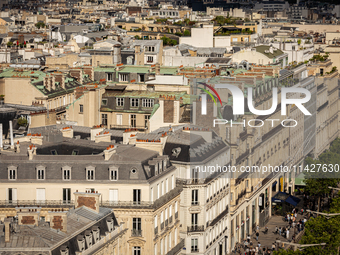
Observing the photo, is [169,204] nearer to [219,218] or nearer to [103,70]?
[219,218]

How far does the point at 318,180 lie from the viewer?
4163 inches

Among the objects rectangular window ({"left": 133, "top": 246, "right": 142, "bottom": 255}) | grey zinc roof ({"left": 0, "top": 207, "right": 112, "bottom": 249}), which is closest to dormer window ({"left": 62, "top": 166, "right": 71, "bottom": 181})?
rectangular window ({"left": 133, "top": 246, "right": 142, "bottom": 255})

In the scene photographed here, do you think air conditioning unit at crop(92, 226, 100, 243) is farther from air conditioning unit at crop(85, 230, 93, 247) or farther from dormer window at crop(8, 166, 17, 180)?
dormer window at crop(8, 166, 17, 180)

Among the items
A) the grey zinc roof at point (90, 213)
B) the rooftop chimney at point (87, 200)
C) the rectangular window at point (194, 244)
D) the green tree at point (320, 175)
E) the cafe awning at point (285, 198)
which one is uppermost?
the rooftop chimney at point (87, 200)

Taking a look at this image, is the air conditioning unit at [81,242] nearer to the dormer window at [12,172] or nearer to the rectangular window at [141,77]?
the dormer window at [12,172]

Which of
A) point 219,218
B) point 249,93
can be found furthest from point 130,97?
point 219,218

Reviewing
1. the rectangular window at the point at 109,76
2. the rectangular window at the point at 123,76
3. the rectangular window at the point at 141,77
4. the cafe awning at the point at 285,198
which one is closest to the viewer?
the cafe awning at the point at 285,198

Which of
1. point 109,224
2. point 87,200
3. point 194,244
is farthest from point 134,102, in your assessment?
point 109,224

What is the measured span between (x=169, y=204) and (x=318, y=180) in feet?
123

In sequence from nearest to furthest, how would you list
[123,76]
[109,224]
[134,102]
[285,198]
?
[109,224] → [134,102] → [285,198] → [123,76]

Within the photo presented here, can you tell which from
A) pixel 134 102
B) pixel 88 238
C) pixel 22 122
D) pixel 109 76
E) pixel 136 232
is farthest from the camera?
pixel 109 76

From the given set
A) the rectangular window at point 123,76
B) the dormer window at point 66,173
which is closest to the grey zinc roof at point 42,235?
the dormer window at point 66,173

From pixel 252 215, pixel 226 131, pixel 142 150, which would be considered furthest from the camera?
pixel 252 215

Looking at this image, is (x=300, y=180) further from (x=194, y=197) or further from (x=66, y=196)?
(x=66, y=196)
